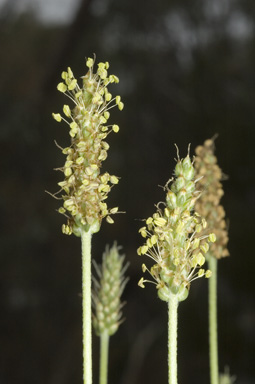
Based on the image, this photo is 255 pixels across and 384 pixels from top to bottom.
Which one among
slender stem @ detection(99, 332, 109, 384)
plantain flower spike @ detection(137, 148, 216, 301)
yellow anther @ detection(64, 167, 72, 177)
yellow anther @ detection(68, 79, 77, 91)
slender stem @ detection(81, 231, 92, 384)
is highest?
yellow anther @ detection(68, 79, 77, 91)

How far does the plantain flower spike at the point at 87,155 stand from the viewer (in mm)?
800

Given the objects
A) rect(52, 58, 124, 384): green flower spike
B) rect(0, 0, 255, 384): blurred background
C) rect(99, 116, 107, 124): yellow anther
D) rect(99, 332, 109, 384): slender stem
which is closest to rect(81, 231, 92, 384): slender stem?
rect(52, 58, 124, 384): green flower spike

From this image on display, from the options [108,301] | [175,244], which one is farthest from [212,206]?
[175,244]

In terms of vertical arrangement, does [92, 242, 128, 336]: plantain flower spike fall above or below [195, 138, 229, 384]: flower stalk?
below

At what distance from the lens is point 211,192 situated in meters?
1.19

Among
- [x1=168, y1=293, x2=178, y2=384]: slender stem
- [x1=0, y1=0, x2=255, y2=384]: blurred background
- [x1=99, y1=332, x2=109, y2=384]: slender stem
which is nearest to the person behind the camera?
[x1=168, y1=293, x2=178, y2=384]: slender stem

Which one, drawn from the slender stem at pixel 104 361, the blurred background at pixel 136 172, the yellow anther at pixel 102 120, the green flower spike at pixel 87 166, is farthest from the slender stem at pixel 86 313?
the blurred background at pixel 136 172

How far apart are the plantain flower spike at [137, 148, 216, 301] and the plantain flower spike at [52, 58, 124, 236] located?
0.24 feet

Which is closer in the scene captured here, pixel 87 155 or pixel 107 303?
pixel 87 155

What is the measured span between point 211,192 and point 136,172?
3528mm

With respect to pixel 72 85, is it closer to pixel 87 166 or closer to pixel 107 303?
pixel 87 166

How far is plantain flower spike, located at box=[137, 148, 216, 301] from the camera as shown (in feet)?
2.52

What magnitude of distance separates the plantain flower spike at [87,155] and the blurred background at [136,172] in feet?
10.3

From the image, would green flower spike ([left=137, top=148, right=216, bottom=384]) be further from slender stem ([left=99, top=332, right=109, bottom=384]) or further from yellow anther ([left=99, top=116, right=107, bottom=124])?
slender stem ([left=99, top=332, right=109, bottom=384])
